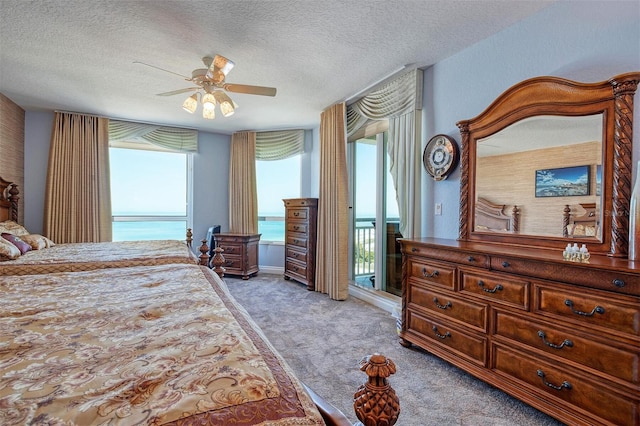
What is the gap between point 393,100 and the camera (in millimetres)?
3260

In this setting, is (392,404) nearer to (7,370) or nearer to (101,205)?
(7,370)

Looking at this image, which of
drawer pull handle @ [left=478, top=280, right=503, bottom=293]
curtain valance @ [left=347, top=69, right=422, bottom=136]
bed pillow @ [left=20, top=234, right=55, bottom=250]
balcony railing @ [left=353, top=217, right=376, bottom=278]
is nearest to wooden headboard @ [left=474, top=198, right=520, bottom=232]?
drawer pull handle @ [left=478, top=280, right=503, bottom=293]

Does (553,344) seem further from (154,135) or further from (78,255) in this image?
(154,135)

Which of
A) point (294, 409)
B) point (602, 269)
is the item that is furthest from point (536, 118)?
point (294, 409)

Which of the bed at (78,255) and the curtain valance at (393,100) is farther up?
the curtain valance at (393,100)

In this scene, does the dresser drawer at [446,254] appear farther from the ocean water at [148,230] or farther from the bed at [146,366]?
the ocean water at [148,230]

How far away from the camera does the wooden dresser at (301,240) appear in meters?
4.50

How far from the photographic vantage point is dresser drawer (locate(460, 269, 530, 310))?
5.89ft

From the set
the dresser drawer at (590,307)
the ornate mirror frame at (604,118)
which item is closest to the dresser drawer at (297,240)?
the ornate mirror frame at (604,118)

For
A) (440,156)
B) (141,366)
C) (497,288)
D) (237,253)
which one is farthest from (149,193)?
(497,288)

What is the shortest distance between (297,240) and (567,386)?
11.7 ft

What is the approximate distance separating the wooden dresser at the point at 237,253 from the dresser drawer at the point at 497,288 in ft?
11.6

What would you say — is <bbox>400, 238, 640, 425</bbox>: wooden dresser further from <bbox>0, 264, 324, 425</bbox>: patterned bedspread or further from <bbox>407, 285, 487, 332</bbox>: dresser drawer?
<bbox>0, 264, 324, 425</bbox>: patterned bedspread

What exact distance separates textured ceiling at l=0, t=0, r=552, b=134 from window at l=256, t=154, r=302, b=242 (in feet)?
6.43
